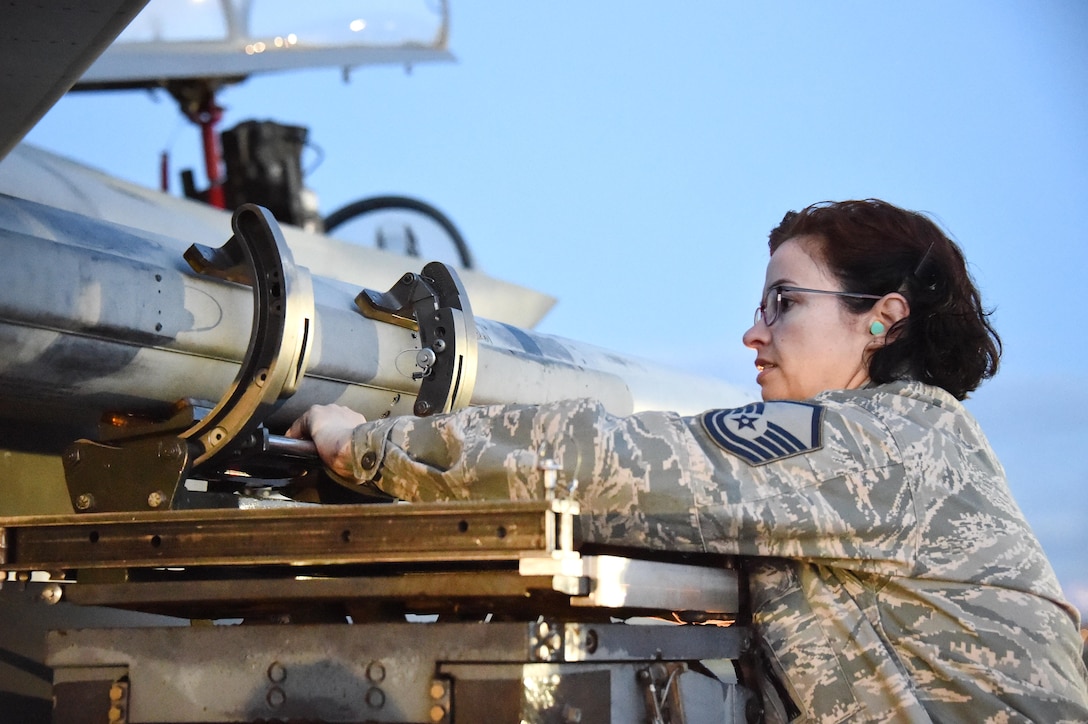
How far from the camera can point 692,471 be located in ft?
5.57

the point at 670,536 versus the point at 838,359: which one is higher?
the point at 838,359

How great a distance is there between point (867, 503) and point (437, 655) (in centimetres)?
64

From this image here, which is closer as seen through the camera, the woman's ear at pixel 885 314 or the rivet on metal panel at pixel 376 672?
the rivet on metal panel at pixel 376 672

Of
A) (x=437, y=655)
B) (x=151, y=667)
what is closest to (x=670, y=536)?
(x=437, y=655)

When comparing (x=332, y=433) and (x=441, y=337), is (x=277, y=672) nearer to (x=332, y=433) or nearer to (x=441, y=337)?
(x=332, y=433)

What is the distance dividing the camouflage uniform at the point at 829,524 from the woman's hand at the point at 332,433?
58mm

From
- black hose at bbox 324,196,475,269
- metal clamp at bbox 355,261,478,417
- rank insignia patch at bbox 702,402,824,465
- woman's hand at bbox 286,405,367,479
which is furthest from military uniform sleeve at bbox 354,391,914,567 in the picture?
black hose at bbox 324,196,475,269

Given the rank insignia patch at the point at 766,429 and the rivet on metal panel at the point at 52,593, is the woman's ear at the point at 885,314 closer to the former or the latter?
the rank insignia patch at the point at 766,429

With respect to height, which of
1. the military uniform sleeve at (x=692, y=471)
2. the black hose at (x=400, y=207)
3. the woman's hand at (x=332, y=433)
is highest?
the black hose at (x=400, y=207)

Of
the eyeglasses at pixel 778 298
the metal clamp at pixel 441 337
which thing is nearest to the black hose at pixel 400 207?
the metal clamp at pixel 441 337

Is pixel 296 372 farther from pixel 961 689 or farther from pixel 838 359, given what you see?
pixel 961 689

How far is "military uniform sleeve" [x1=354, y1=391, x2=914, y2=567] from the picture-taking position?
1.69 m

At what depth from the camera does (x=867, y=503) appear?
176cm

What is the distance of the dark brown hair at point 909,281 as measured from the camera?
2.10 meters
